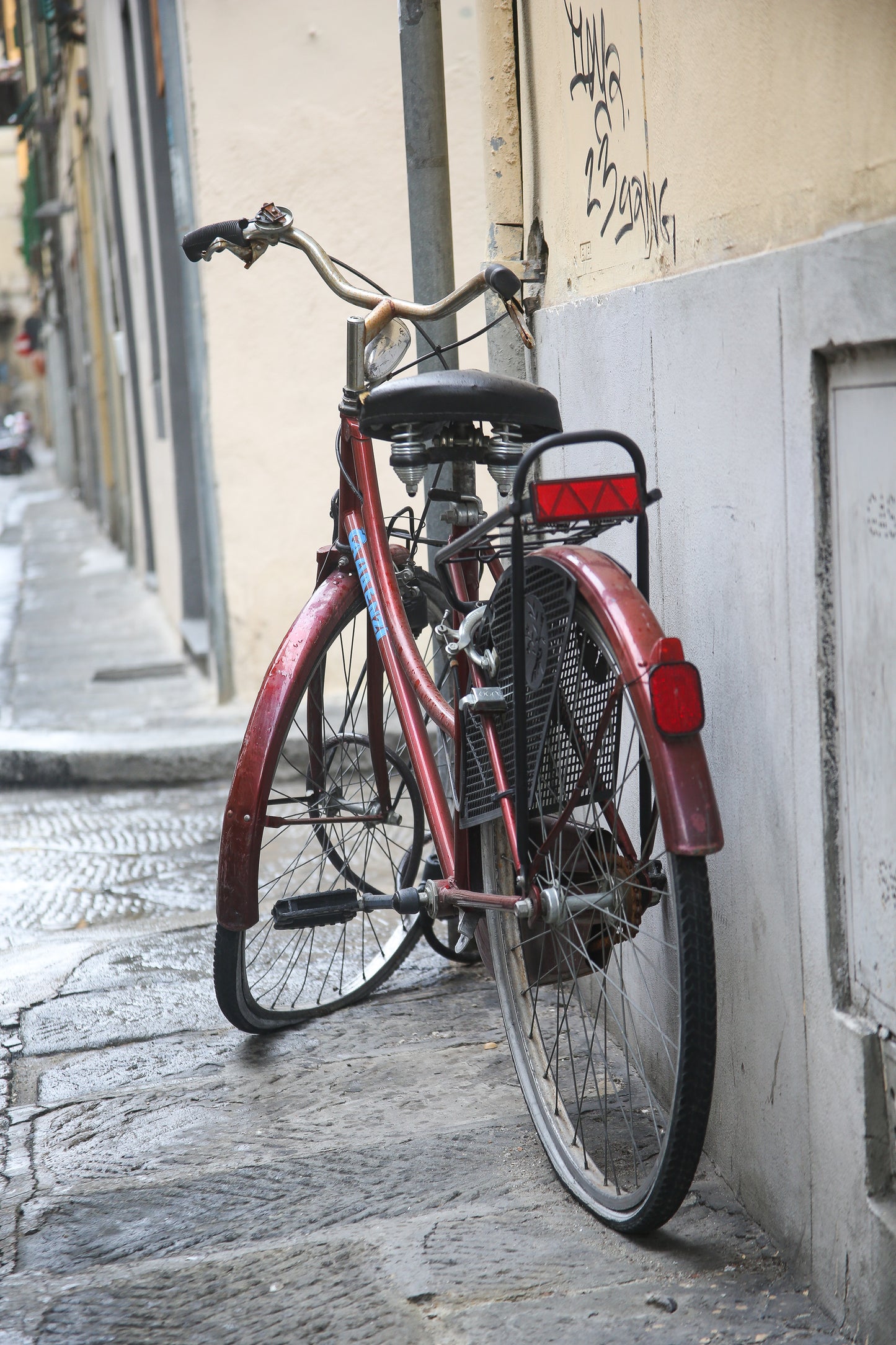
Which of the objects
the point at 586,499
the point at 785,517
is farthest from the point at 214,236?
the point at 785,517

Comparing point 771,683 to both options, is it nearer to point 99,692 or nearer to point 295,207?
point 295,207

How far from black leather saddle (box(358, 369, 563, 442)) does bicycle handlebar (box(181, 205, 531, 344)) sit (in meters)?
0.19

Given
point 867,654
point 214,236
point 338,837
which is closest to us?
point 867,654

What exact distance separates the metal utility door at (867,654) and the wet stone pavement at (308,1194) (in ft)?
1.83

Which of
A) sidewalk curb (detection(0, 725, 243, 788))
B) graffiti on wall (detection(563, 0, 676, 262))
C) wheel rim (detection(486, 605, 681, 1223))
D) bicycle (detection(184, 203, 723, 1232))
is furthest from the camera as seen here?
sidewalk curb (detection(0, 725, 243, 788))

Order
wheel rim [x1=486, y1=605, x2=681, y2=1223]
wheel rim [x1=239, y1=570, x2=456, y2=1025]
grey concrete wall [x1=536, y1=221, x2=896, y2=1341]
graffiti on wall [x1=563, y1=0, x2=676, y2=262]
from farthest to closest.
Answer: wheel rim [x1=239, y1=570, x2=456, y2=1025]
graffiti on wall [x1=563, y1=0, x2=676, y2=262]
wheel rim [x1=486, y1=605, x2=681, y2=1223]
grey concrete wall [x1=536, y1=221, x2=896, y2=1341]

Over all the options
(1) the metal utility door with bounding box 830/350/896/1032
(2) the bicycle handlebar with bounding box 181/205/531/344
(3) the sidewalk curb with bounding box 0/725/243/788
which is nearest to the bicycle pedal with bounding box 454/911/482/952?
(1) the metal utility door with bounding box 830/350/896/1032

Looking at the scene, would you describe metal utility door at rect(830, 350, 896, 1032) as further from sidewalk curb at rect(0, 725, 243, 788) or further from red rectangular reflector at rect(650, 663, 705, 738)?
sidewalk curb at rect(0, 725, 243, 788)

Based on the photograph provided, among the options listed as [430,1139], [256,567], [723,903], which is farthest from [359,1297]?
[256,567]

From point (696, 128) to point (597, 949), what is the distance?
1.30 meters

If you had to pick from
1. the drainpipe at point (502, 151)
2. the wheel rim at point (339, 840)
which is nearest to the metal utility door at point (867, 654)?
the wheel rim at point (339, 840)

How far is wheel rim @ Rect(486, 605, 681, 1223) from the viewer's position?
221cm

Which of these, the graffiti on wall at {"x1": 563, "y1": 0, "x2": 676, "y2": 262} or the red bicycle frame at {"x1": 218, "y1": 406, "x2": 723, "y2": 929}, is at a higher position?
the graffiti on wall at {"x1": 563, "y1": 0, "x2": 676, "y2": 262}

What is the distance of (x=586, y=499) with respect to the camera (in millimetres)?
2078
